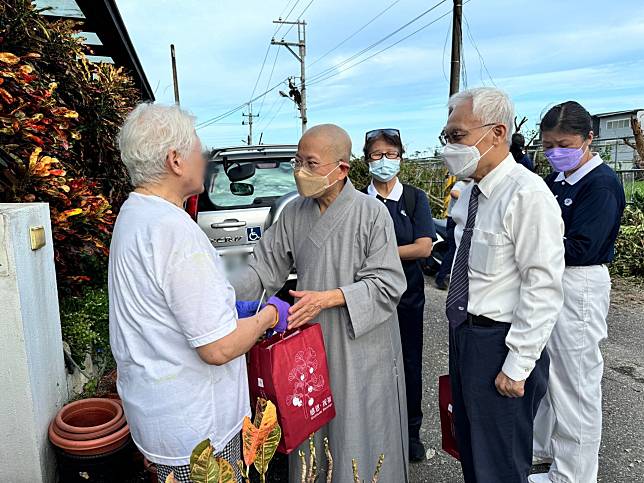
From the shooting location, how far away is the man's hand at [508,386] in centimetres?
181

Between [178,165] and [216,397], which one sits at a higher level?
[178,165]

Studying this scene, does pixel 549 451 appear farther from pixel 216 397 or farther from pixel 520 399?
pixel 216 397

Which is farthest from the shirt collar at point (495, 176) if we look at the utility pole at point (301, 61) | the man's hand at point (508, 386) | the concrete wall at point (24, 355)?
the utility pole at point (301, 61)

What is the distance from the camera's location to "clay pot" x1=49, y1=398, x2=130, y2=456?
7.34ft

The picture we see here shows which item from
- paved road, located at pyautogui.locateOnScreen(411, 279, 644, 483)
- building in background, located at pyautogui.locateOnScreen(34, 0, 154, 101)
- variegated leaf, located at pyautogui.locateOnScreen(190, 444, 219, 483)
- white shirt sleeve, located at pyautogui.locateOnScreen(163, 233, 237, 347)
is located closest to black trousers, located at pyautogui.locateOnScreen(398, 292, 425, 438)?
paved road, located at pyautogui.locateOnScreen(411, 279, 644, 483)

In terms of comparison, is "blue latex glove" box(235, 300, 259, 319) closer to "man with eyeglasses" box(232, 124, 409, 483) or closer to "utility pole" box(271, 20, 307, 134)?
"man with eyeglasses" box(232, 124, 409, 483)

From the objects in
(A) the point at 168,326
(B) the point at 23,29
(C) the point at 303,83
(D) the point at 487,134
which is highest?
(C) the point at 303,83

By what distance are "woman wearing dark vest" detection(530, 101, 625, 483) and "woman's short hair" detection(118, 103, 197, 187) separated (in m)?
Answer: 1.91

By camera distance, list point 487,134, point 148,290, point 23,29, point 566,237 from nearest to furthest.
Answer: point 148,290 → point 487,134 → point 566,237 → point 23,29

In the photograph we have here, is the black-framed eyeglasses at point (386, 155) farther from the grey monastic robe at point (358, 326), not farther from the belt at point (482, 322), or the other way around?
the belt at point (482, 322)

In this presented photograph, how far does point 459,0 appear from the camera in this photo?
1053 centimetres

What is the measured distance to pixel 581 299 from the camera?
2510 millimetres

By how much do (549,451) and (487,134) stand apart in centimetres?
197

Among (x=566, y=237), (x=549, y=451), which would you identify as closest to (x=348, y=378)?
(x=566, y=237)
